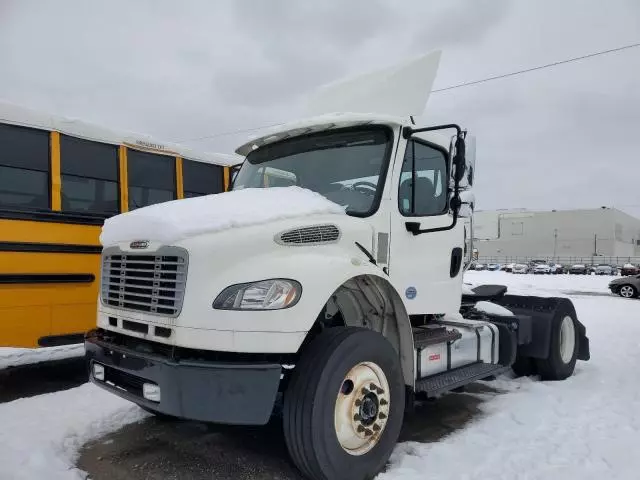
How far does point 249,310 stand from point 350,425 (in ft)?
3.42

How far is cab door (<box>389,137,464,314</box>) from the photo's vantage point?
167 inches

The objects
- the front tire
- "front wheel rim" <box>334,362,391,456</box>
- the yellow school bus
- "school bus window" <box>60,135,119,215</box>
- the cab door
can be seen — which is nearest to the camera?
the front tire

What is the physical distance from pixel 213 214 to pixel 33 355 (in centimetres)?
576

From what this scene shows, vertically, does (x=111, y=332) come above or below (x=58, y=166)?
below

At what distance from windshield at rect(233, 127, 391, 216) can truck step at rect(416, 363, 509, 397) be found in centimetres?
148

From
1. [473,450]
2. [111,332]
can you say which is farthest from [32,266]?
[473,450]

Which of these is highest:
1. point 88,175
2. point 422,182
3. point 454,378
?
point 88,175

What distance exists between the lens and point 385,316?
13.4ft

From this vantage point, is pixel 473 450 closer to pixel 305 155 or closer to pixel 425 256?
pixel 425 256

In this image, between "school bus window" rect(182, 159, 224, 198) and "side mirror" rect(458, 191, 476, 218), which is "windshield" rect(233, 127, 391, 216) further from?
"school bus window" rect(182, 159, 224, 198)

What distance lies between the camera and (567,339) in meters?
6.76

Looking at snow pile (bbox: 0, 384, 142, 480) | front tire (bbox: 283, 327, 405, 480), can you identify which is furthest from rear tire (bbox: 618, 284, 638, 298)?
snow pile (bbox: 0, 384, 142, 480)

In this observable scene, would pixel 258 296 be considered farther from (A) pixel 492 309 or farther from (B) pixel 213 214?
(A) pixel 492 309

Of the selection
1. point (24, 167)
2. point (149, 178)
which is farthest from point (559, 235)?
point (24, 167)
